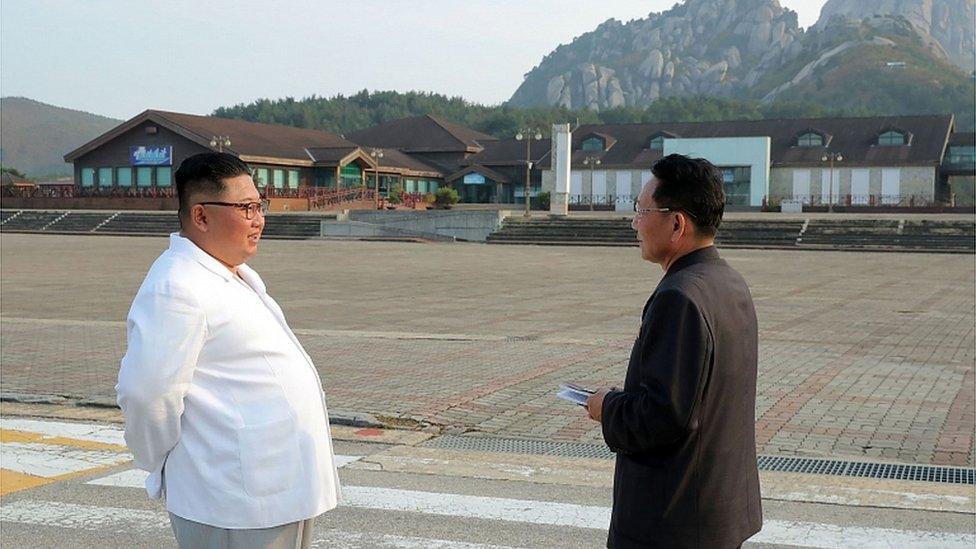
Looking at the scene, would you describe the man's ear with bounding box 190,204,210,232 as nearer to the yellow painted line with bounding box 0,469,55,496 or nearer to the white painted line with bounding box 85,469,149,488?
the white painted line with bounding box 85,469,149,488

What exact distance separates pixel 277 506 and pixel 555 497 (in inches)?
148

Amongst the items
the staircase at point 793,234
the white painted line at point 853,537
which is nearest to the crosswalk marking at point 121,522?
the white painted line at point 853,537

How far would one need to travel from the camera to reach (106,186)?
70.4 m

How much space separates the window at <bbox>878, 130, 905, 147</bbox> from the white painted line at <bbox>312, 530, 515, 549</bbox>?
7143 centimetres

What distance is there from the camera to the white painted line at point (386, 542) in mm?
5508

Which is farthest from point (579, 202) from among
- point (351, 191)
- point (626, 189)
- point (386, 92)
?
point (386, 92)

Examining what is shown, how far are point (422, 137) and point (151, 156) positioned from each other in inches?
1115

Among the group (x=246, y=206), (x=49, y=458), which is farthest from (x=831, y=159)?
(x=246, y=206)

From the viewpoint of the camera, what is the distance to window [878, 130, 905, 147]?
70.5 metres

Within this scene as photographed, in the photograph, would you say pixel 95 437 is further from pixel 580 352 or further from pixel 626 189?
pixel 626 189

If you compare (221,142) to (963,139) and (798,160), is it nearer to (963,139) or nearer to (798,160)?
(798,160)

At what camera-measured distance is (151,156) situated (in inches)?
2719

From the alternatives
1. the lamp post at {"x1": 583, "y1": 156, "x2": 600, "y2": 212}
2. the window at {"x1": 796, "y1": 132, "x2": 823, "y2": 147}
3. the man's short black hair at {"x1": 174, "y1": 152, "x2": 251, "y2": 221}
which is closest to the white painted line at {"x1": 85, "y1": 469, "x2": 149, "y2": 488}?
the man's short black hair at {"x1": 174, "y1": 152, "x2": 251, "y2": 221}

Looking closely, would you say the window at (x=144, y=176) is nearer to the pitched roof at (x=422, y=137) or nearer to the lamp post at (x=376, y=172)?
the lamp post at (x=376, y=172)
